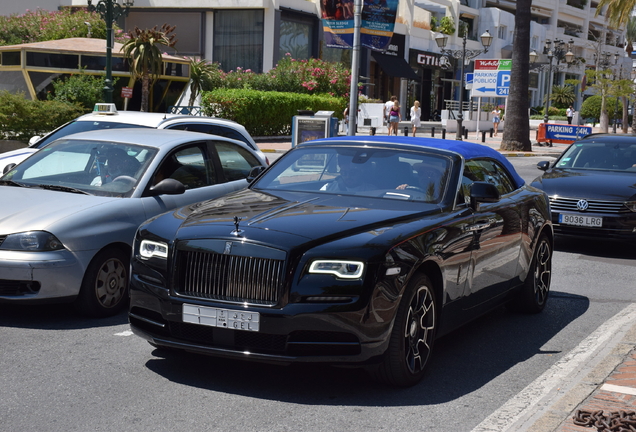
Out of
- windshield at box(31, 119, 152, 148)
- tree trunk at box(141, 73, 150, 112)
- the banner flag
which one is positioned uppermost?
the banner flag

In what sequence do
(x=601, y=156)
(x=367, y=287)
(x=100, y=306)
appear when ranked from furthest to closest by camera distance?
(x=601, y=156)
(x=100, y=306)
(x=367, y=287)

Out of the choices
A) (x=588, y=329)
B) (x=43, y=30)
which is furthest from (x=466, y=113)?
(x=588, y=329)

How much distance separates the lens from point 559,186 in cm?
1156

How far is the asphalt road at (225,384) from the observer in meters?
4.66

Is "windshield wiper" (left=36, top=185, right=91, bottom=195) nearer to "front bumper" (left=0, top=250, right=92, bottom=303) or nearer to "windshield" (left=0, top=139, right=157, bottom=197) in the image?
"windshield" (left=0, top=139, right=157, bottom=197)

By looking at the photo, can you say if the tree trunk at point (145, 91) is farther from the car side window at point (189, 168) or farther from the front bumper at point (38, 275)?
the front bumper at point (38, 275)

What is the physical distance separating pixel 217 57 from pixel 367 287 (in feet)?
147

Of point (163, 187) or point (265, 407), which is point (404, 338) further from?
point (163, 187)

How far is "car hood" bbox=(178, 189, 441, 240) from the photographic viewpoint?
513 cm

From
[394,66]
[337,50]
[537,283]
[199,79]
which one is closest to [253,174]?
[537,283]

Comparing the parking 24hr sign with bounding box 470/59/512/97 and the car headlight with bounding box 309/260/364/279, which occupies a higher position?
the parking 24hr sign with bounding box 470/59/512/97

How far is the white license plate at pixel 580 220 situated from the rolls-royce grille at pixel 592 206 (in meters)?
0.09

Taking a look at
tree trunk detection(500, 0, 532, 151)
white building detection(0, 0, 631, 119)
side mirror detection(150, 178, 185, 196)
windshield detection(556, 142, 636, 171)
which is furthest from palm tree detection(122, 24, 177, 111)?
side mirror detection(150, 178, 185, 196)

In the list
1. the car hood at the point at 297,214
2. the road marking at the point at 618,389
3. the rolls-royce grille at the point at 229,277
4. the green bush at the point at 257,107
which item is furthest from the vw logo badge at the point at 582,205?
the green bush at the point at 257,107
